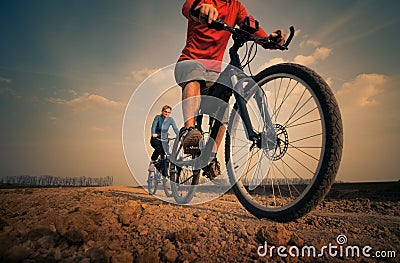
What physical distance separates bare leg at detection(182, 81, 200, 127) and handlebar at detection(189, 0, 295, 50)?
0.69 m

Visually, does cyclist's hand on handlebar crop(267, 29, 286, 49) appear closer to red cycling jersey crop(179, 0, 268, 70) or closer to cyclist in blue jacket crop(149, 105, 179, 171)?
red cycling jersey crop(179, 0, 268, 70)

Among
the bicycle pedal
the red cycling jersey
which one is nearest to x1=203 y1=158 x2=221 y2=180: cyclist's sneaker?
the bicycle pedal

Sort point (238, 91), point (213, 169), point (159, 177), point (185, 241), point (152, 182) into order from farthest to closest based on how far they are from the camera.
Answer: point (152, 182)
point (159, 177)
point (213, 169)
point (238, 91)
point (185, 241)

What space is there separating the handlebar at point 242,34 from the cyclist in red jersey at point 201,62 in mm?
254

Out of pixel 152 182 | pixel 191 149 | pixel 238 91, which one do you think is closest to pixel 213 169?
pixel 191 149

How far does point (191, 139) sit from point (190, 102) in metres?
0.48

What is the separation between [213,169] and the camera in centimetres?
283

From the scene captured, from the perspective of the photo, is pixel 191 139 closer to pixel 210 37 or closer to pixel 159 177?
pixel 210 37

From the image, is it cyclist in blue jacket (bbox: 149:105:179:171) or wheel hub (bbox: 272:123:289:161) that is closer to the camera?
wheel hub (bbox: 272:123:289:161)

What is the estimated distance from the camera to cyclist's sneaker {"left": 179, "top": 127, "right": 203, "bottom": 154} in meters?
2.46

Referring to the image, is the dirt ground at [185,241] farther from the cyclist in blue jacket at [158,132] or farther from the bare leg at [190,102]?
the cyclist in blue jacket at [158,132]

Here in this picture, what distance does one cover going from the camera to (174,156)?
3.61m

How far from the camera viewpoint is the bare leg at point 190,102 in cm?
269

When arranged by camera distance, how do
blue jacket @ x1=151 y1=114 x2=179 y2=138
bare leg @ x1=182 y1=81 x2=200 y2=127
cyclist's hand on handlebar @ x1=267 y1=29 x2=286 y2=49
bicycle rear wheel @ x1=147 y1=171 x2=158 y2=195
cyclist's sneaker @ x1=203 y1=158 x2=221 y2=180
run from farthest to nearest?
bicycle rear wheel @ x1=147 y1=171 x2=158 y2=195 → blue jacket @ x1=151 y1=114 x2=179 y2=138 → cyclist's sneaker @ x1=203 y1=158 x2=221 y2=180 → bare leg @ x1=182 y1=81 x2=200 y2=127 → cyclist's hand on handlebar @ x1=267 y1=29 x2=286 y2=49
